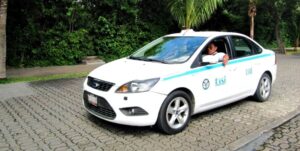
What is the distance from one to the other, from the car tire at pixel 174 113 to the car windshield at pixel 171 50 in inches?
27.7

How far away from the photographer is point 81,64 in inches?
535

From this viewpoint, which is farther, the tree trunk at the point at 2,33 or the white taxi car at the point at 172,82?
the tree trunk at the point at 2,33

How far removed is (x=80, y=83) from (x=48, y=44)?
415 cm

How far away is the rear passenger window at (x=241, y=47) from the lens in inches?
262

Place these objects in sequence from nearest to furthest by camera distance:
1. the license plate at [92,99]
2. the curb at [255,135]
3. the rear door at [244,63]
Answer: the curb at [255,135] < the license plate at [92,99] < the rear door at [244,63]

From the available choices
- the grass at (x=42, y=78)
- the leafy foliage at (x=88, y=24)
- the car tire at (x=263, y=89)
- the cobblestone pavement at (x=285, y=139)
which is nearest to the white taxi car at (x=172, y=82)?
the car tire at (x=263, y=89)

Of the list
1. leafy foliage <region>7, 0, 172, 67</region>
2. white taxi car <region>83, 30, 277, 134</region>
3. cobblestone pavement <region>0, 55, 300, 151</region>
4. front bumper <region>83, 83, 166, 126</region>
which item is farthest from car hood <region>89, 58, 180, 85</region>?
leafy foliage <region>7, 0, 172, 67</region>

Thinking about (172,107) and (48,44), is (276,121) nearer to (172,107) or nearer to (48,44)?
(172,107)

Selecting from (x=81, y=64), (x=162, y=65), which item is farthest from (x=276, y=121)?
(x=81, y=64)

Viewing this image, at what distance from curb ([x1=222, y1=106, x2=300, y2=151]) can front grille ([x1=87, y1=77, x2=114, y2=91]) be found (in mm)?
1983

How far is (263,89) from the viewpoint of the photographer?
7375 mm

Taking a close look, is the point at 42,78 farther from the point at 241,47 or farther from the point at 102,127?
the point at 241,47

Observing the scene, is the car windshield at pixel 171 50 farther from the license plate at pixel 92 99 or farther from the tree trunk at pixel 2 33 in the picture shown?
the tree trunk at pixel 2 33

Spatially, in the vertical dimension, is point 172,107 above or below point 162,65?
below
